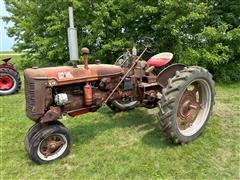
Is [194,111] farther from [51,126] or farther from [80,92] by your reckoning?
[51,126]

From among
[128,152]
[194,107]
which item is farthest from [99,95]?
[194,107]

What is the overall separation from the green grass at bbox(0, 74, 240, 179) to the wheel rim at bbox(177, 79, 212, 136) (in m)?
0.21

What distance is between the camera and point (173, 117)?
11.4 feet

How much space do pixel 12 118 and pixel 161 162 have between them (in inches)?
123

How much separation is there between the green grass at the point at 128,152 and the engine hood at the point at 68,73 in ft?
3.16

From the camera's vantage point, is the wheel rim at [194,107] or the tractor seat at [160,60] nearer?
the wheel rim at [194,107]

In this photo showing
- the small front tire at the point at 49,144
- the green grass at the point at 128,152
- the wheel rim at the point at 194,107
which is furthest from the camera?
the wheel rim at the point at 194,107

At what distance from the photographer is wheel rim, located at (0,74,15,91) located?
7137 mm

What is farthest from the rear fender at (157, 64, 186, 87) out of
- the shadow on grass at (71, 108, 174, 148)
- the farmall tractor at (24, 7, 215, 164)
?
the shadow on grass at (71, 108, 174, 148)

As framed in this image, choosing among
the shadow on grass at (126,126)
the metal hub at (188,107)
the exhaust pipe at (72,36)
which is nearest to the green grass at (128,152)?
the shadow on grass at (126,126)

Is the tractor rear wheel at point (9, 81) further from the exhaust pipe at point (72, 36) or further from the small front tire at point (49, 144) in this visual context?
the exhaust pipe at point (72, 36)

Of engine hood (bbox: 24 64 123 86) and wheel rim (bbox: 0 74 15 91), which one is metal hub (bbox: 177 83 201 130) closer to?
engine hood (bbox: 24 64 123 86)

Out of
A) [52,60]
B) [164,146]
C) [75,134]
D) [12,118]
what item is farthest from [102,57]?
[164,146]

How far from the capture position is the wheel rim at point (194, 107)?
3887 millimetres
